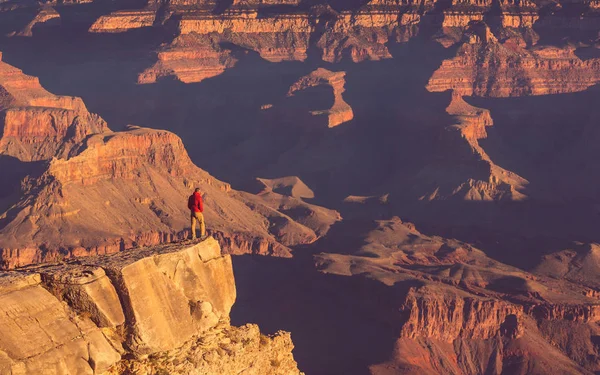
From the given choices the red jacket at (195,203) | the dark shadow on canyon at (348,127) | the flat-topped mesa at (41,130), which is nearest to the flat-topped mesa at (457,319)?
the dark shadow on canyon at (348,127)

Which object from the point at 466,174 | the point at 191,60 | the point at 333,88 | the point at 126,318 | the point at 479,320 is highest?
the point at 126,318

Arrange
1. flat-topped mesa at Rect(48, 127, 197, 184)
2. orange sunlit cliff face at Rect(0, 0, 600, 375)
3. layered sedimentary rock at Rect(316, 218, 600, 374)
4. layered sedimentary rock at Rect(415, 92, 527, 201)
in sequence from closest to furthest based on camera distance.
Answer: orange sunlit cliff face at Rect(0, 0, 600, 375)
layered sedimentary rock at Rect(316, 218, 600, 374)
flat-topped mesa at Rect(48, 127, 197, 184)
layered sedimentary rock at Rect(415, 92, 527, 201)

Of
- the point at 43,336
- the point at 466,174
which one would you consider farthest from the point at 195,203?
the point at 466,174

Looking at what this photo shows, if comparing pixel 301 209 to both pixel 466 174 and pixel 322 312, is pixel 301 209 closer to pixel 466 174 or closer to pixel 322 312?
pixel 466 174

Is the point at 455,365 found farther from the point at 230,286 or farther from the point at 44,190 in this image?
the point at 230,286

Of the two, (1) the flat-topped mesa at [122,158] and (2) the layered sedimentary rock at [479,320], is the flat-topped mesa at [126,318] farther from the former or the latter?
(1) the flat-topped mesa at [122,158]

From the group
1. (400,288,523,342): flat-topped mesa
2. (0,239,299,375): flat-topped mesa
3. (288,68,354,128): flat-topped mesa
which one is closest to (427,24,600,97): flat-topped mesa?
(288,68,354,128): flat-topped mesa

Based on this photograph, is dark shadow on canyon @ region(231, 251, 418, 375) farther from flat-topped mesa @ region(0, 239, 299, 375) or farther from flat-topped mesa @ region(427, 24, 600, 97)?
flat-topped mesa @ region(427, 24, 600, 97)
